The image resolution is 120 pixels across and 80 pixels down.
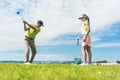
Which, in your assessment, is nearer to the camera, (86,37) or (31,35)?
(86,37)

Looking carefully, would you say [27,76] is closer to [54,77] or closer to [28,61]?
[54,77]

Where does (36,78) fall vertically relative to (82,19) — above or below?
below

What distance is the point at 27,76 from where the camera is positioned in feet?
30.1

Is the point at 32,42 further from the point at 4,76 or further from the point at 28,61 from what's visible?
the point at 4,76

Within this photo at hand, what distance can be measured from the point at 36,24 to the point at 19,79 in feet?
35.9

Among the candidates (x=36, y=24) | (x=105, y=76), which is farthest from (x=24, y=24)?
(x=105, y=76)

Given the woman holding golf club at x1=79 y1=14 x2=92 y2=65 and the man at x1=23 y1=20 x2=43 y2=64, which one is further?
the man at x1=23 y1=20 x2=43 y2=64

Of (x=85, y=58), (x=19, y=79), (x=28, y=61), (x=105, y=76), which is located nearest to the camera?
(x=19, y=79)

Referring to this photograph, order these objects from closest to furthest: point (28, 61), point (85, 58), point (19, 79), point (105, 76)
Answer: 1. point (19, 79)
2. point (105, 76)
3. point (85, 58)
4. point (28, 61)

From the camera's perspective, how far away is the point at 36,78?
8.90 meters

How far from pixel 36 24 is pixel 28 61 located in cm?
192

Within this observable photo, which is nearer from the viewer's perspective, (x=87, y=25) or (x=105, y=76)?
(x=105, y=76)

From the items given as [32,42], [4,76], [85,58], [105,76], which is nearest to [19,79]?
[4,76]

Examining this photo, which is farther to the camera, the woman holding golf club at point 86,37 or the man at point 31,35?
the man at point 31,35
